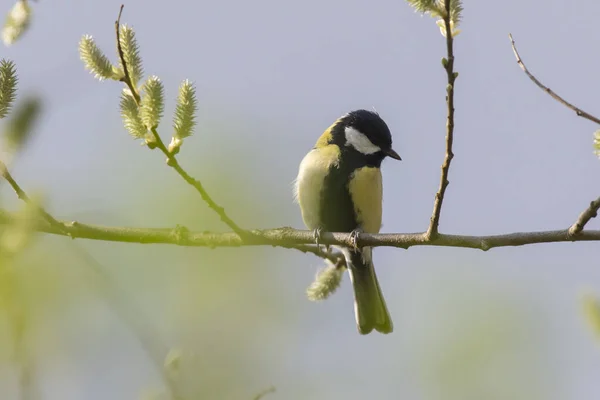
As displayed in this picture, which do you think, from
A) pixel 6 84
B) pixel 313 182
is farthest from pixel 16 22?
pixel 313 182

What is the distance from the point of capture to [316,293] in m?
3.71

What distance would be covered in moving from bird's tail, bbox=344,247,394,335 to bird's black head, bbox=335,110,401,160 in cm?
66

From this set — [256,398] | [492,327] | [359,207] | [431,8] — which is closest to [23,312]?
[256,398]

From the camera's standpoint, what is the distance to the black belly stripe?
468 cm

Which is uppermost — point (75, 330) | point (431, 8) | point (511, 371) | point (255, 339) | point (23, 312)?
point (431, 8)

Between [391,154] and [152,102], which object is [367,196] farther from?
[152,102]

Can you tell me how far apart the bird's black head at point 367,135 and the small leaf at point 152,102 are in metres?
2.48

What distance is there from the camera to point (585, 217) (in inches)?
101

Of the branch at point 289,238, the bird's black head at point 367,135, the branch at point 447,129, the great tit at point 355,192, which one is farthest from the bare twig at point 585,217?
the bird's black head at point 367,135

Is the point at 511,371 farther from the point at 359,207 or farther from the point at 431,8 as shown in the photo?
the point at 431,8

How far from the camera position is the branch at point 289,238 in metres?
2.79

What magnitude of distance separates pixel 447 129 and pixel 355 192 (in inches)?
85.9

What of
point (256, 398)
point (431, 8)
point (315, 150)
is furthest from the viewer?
point (315, 150)

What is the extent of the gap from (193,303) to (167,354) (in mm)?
945
